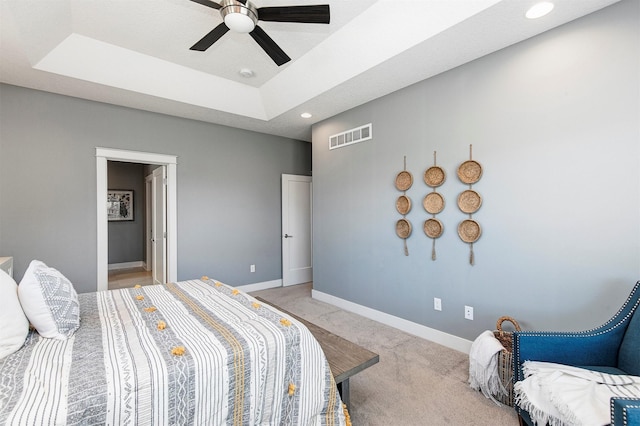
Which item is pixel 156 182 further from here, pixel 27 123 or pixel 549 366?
pixel 549 366

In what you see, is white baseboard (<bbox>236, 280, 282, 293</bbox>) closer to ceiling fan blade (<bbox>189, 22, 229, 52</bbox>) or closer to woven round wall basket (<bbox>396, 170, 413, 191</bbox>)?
woven round wall basket (<bbox>396, 170, 413, 191</bbox>)

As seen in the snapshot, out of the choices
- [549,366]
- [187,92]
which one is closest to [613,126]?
[549,366]

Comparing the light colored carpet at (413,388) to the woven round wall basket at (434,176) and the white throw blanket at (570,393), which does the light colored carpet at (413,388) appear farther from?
the woven round wall basket at (434,176)

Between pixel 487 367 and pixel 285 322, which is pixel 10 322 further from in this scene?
pixel 487 367

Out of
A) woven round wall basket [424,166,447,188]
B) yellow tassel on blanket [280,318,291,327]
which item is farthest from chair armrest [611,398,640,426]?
woven round wall basket [424,166,447,188]

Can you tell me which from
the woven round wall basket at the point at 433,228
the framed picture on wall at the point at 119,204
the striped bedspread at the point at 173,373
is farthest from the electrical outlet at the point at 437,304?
the framed picture on wall at the point at 119,204

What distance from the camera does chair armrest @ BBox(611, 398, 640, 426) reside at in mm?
1013

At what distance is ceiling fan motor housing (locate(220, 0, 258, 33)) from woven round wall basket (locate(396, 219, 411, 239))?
2.28m

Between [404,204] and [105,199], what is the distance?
139 inches

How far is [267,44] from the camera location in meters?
2.15

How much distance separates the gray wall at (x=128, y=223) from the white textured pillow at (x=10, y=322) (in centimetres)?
591

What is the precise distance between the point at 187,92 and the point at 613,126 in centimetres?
396

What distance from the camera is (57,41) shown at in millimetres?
2619

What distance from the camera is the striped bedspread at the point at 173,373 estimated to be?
110 cm
